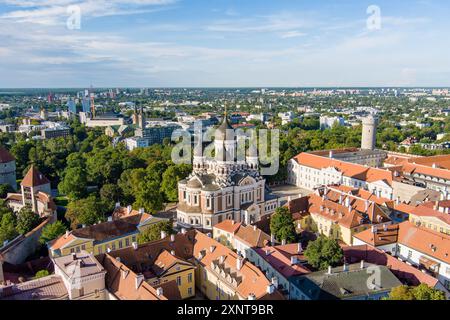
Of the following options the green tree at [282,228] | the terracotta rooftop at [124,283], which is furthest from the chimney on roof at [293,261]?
the terracotta rooftop at [124,283]

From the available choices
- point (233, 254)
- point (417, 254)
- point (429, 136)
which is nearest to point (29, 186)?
point (233, 254)

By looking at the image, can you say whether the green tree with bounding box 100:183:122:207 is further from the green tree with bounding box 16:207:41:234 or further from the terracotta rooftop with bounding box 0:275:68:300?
the terracotta rooftop with bounding box 0:275:68:300

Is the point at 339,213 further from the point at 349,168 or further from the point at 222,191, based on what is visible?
the point at 349,168

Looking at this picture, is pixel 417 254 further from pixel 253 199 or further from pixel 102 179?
pixel 102 179

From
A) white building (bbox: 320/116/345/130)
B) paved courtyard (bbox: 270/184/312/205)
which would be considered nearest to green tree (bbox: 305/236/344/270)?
paved courtyard (bbox: 270/184/312/205)

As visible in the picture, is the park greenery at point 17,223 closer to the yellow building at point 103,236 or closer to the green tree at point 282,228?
the yellow building at point 103,236

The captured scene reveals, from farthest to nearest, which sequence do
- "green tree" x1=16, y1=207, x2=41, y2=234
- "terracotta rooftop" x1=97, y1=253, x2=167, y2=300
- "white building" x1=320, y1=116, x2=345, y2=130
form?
"white building" x1=320, y1=116, x2=345, y2=130, "green tree" x1=16, y1=207, x2=41, y2=234, "terracotta rooftop" x1=97, y1=253, x2=167, y2=300
